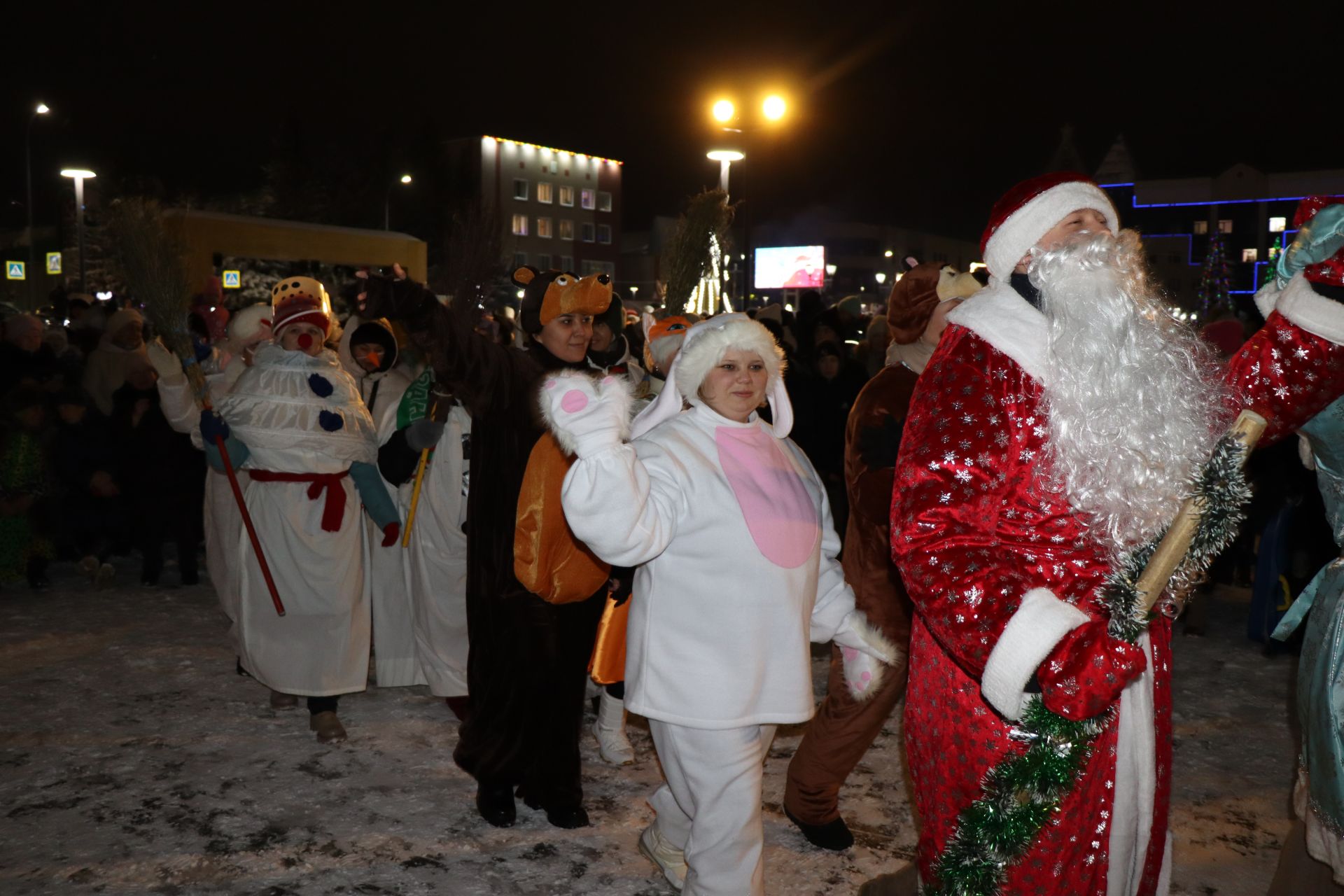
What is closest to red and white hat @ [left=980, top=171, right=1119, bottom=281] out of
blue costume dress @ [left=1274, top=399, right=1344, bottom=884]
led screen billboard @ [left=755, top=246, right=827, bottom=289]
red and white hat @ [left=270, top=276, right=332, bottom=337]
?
blue costume dress @ [left=1274, top=399, right=1344, bottom=884]

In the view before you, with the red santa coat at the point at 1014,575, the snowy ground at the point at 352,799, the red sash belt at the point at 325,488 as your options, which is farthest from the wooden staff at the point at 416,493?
the red santa coat at the point at 1014,575

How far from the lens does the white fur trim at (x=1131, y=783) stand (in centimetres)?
215

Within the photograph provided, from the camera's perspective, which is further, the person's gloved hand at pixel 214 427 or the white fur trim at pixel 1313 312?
the person's gloved hand at pixel 214 427

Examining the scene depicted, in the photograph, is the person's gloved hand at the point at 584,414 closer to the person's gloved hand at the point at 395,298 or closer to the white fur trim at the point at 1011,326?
the white fur trim at the point at 1011,326

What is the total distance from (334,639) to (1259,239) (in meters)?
53.4

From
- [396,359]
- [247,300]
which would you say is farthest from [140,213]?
[247,300]

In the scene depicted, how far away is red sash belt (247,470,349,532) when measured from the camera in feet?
17.2

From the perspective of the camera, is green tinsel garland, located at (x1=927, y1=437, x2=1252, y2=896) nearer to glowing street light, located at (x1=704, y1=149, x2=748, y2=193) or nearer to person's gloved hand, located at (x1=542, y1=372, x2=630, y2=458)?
person's gloved hand, located at (x1=542, y1=372, x2=630, y2=458)

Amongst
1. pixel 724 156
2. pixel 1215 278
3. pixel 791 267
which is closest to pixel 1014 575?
pixel 724 156

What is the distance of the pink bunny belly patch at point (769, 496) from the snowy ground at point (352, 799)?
4.50 ft

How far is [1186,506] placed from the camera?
5.84 feet

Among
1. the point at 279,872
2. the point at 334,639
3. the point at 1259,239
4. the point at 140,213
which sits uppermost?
the point at 1259,239

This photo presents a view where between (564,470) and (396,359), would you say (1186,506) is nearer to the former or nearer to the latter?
(564,470)

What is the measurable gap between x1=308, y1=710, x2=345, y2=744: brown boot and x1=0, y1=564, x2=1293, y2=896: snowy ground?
84mm
